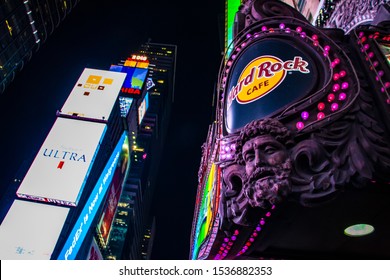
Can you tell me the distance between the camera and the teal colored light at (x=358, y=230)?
6.66 m

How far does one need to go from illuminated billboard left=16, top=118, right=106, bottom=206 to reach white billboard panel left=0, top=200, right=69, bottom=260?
72 cm

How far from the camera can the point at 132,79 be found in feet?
201

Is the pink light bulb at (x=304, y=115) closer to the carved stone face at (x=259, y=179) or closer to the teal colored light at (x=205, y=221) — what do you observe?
the carved stone face at (x=259, y=179)

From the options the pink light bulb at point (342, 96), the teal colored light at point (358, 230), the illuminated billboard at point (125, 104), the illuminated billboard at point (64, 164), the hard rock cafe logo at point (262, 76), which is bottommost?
the teal colored light at point (358, 230)

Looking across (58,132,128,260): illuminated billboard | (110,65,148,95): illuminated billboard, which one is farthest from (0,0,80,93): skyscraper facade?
(58,132,128,260): illuminated billboard

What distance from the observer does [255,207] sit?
18.1ft

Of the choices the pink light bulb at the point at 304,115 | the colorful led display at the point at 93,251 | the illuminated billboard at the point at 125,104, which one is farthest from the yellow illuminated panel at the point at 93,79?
the pink light bulb at the point at 304,115

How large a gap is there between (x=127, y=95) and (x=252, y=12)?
50900 millimetres

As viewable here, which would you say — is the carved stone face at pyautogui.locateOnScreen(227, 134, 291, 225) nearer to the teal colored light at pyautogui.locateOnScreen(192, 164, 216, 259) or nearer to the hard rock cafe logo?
the hard rock cafe logo

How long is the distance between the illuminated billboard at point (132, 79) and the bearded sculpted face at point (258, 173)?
174 feet

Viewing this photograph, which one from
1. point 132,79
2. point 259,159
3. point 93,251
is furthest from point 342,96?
point 132,79

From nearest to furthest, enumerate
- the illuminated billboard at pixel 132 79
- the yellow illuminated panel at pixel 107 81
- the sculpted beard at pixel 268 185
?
the sculpted beard at pixel 268 185 < the yellow illuminated panel at pixel 107 81 < the illuminated billboard at pixel 132 79

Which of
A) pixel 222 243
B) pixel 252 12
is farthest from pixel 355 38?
pixel 222 243

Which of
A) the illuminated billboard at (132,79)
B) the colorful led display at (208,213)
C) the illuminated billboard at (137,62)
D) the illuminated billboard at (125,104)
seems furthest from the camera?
the illuminated billboard at (137,62)
